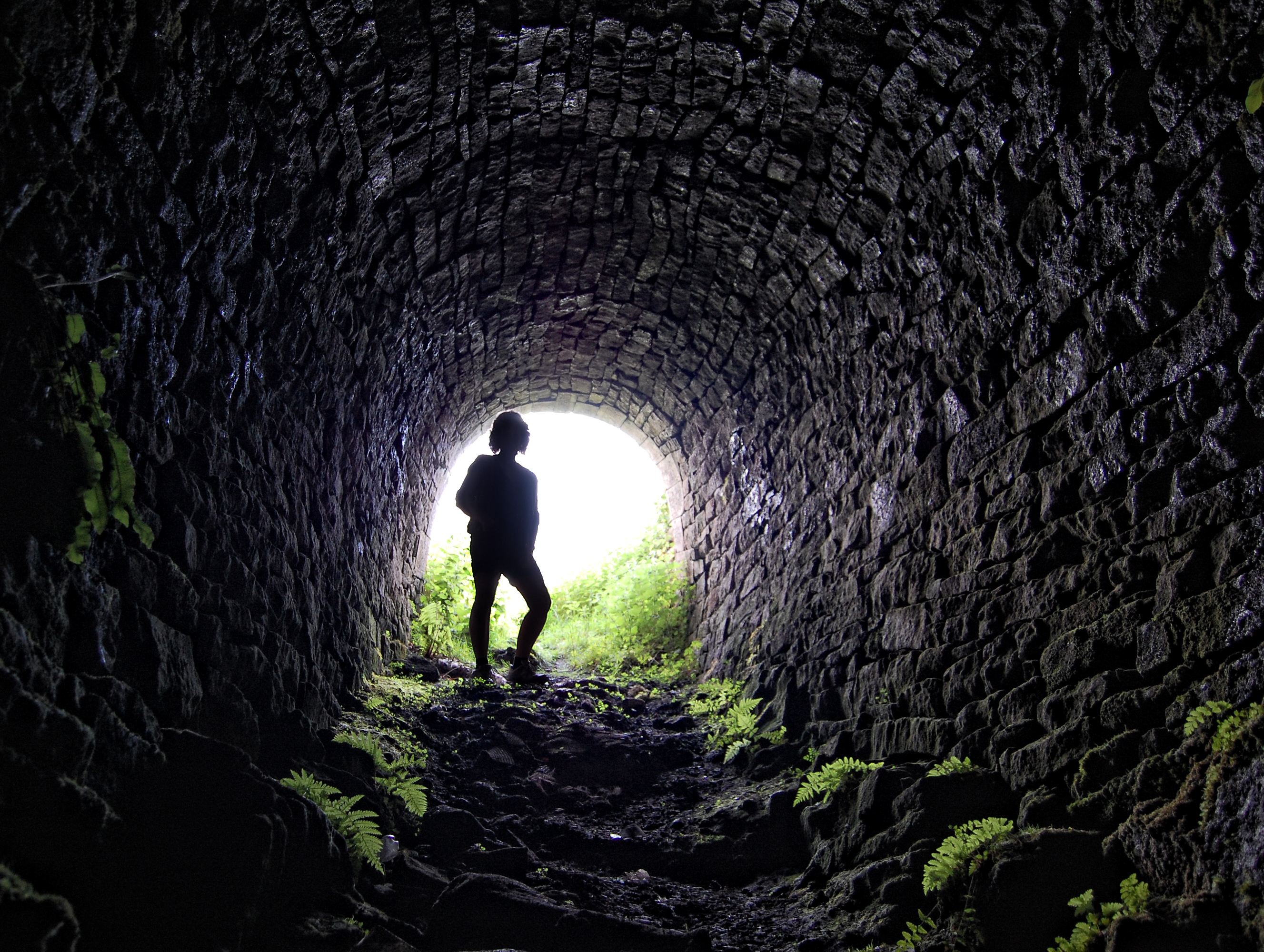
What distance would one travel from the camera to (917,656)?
13.3 feet

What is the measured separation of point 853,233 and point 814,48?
1137 mm

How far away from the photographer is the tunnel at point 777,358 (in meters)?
2.12

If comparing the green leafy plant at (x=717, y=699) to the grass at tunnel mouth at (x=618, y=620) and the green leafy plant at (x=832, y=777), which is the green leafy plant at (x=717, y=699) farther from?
the green leafy plant at (x=832, y=777)

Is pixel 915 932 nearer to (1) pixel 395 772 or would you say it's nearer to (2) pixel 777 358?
(1) pixel 395 772

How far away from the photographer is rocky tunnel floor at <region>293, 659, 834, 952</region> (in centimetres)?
280

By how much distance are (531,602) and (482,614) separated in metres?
0.41

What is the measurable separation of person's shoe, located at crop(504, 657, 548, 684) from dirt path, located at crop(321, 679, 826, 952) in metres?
A: 0.38

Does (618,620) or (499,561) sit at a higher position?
(618,620)

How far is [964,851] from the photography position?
2.78 meters

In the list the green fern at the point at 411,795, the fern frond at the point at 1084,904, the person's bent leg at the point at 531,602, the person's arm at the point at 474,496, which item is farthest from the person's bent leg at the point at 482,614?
the fern frond at the point at 1084,904

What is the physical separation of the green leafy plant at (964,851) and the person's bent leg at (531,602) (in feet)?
13.2

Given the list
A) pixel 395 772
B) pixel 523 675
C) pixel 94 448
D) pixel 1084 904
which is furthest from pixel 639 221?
pixel 1084 904

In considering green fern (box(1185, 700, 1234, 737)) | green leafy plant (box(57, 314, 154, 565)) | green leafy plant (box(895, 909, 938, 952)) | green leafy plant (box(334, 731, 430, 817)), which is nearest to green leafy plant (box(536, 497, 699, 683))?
green leafy plant (box(334, 731, 430, 817))

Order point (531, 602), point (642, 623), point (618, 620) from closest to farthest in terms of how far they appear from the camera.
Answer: point (531, 602), point (642, 623), point (618, 620)
